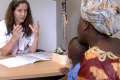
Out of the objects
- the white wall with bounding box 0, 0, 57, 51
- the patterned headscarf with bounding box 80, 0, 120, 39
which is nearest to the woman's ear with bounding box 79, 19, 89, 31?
the patterned headscarf with bounding box 80, 0, 120, 39

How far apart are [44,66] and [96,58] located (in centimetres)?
104

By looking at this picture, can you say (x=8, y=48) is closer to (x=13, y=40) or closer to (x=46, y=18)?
(x=13, y=40)

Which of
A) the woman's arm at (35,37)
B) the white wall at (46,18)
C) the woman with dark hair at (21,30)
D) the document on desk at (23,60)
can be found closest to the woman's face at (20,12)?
the woman with dark hair at (21,30)

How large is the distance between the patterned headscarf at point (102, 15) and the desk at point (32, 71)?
82 cm

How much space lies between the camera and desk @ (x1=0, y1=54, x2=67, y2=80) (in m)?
2.01

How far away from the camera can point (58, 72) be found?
83.4 inches

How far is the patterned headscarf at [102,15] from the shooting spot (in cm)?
132

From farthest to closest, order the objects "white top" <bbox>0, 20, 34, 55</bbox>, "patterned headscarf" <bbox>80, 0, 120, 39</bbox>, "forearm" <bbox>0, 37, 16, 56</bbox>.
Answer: "white top" <bbox>0, 20, 34, 55</bbox>
"forearm" <bbox>0, 37, 16, 56</bbox>
"patterned headscarf" <bbox>80, 0, 120, 39</bbox>

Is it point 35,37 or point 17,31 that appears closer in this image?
point 17,31

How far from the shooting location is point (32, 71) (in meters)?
2.10

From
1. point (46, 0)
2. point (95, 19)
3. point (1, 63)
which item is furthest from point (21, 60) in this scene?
point (46, 0)

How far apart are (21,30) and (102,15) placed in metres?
1.76

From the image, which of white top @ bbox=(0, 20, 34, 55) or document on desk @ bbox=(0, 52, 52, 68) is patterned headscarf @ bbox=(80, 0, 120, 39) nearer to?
document on desk @ bbox=(0, 52, 52, 68)

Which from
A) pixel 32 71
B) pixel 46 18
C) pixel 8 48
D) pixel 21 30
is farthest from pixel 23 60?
pixel 46 18
